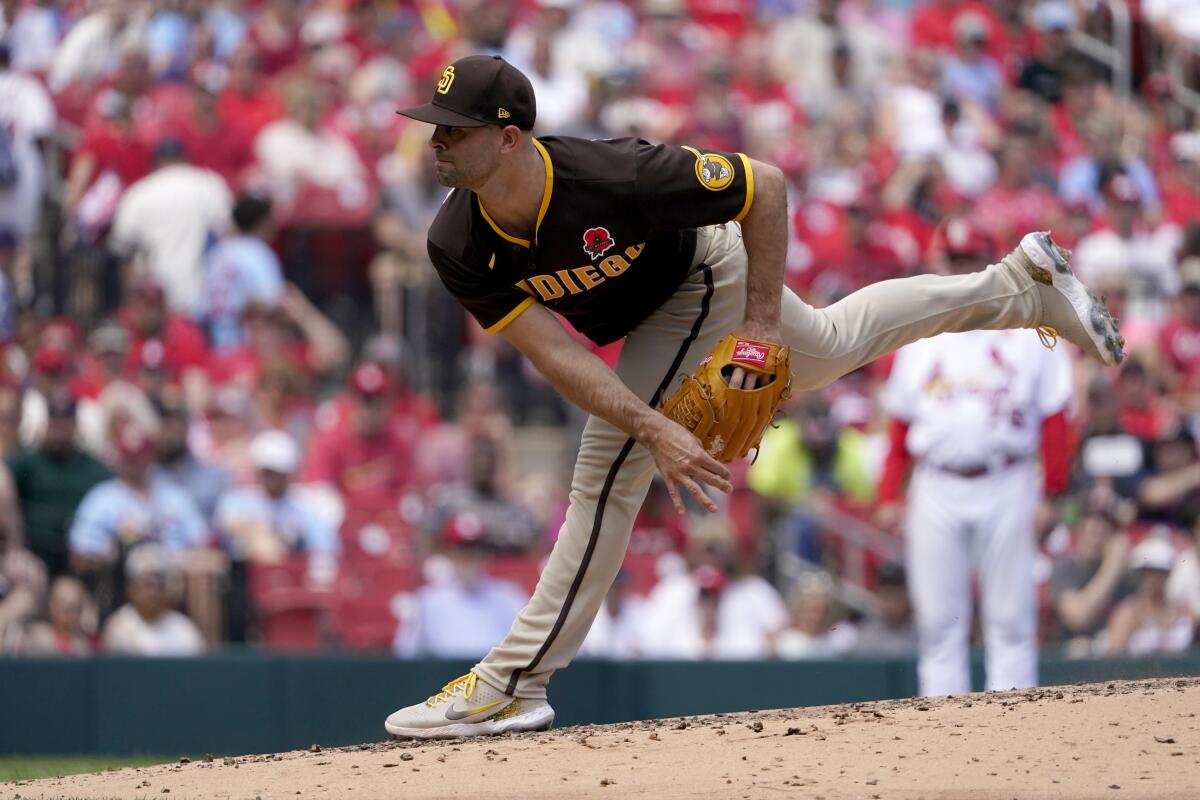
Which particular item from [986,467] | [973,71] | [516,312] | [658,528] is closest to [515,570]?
[658,528]

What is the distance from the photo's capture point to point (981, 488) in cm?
778

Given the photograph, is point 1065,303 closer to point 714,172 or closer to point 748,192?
point 748,192

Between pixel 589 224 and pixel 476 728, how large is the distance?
161 cm

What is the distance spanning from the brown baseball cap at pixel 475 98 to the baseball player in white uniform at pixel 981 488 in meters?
3.39

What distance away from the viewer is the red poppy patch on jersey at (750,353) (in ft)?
16.7

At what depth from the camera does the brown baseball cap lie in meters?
4.87

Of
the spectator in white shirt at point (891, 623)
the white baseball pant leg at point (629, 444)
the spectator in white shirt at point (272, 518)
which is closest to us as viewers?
the white baseball pant leg at point (629, 444)

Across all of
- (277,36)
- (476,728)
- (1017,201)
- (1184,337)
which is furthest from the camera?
(277,36)

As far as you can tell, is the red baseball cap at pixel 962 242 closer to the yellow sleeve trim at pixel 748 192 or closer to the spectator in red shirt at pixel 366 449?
the yellow sleeve trim at pixel 748 192

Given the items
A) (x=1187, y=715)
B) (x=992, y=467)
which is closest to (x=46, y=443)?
(x=992, y=467)

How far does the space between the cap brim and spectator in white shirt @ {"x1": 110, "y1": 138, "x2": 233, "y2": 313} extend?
6.61 meters

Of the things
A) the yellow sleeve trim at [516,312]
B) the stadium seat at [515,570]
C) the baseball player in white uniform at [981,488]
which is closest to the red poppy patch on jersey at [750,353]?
the yellow sleeve trim at [516,312]

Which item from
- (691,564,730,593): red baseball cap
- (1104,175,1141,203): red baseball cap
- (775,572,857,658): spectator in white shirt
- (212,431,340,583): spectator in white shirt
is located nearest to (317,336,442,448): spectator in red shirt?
(212,431,340,583): spectator in white shirt

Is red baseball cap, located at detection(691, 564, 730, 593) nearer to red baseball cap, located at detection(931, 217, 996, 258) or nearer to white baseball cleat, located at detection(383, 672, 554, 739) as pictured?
red baseball cap, located at detection(931, 217, 996, 258)
